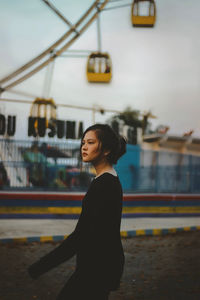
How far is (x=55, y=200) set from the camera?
14.4 m

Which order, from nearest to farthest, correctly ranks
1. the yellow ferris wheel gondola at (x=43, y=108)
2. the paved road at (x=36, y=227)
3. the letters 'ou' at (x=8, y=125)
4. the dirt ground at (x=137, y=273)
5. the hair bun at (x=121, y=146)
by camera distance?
1. the hair bun at (x=121, y=146)
2. the dirt ground at (x=137, y=273)
3. the paved road at (x=36, y=227)
4. the yellow ferris wheel gondola at (x=43, y=108)
5. the letters 'ou' at (x=8, y=125)

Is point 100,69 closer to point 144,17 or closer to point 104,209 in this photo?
point 144,17

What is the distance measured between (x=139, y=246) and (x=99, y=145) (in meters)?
6.80

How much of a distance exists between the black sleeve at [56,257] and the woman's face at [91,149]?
0.42 meters

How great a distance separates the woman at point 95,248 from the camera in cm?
215

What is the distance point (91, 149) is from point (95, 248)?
22.0 inches

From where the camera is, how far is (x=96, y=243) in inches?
85.7

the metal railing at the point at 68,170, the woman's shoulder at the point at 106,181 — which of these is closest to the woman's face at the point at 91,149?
the woman's shoulder at the point at 106,181

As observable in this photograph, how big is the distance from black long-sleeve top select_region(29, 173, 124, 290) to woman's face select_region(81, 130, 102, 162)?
20 cm

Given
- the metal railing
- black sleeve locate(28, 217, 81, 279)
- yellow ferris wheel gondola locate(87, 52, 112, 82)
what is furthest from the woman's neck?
yellow ferris wheel gondola locate(87, 52, 112, 82)

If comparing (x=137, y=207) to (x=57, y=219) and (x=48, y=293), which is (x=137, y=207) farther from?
(x=48, y=293)

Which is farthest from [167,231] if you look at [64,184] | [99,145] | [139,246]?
[99,145]

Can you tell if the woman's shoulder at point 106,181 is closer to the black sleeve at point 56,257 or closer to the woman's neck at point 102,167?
the woman's neck at point 102,167

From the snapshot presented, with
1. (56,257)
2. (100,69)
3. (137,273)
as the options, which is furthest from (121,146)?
(100,69)
